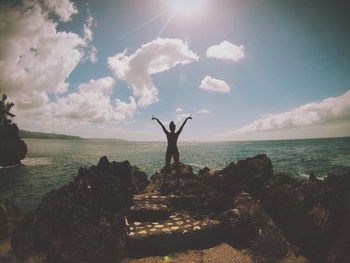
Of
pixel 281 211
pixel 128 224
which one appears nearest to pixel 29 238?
pixel 128 224

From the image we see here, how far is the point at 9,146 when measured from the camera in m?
55.2

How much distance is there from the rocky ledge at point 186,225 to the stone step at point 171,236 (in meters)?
0.03

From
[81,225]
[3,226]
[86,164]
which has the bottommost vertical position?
[86,164]

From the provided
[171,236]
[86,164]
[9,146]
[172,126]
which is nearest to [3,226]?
[171,236]

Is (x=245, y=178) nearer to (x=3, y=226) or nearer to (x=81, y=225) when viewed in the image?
(x=81, y=225)

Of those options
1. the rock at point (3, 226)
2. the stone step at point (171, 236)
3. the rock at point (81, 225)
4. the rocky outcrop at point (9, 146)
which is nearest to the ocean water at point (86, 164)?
the rocky outcrop at point (9, 146)

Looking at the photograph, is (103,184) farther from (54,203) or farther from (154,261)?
(154,261)

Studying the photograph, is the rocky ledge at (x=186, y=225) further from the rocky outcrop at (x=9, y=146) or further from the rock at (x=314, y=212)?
the rocky outcrop at (x=9, y=146)

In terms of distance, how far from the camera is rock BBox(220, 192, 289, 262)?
7.35 meters

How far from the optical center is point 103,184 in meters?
9.45

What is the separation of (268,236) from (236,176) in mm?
5902

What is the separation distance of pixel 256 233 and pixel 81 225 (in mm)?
5528

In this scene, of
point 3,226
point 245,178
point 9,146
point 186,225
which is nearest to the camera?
point 186,225

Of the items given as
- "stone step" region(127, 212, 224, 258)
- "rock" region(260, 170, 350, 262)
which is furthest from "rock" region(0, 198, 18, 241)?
"rock" region(260, 170, 350, 262)
